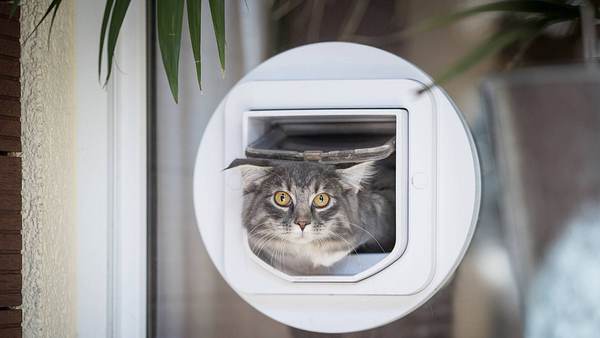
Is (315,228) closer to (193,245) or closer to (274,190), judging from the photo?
(274,190)

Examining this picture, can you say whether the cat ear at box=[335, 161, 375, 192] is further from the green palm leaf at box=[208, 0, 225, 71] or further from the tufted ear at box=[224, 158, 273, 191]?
the green palm leaf at box=[208, 0, 225, 71]

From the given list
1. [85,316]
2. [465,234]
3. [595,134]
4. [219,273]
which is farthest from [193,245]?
[595,134]

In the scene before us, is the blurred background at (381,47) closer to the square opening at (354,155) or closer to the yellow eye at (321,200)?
the square opening at (354,155)

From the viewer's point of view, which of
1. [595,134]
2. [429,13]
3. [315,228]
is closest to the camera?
[595,134]

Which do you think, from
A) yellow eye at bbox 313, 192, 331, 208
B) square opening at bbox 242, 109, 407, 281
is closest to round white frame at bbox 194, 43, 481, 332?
square opening at bbox 242, 109, 407, 281

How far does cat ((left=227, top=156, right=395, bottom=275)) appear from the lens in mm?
1059

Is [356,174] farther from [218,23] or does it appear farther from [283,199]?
[218,23]

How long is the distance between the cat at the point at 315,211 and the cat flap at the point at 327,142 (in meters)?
0.01

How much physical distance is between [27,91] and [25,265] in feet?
0.82

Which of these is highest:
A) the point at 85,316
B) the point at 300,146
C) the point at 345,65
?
the point at 345,65

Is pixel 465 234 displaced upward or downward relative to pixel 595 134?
downward

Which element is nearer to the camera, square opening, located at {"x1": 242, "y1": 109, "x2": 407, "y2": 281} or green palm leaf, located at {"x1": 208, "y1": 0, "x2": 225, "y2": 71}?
green palm leaf, located at {"x1": 208, "y1": 0, "x2": 225, "y2": 71}

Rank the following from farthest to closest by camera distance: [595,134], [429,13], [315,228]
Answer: [429,13]
[315,228]
[595,134]

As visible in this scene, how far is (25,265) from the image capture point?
107 cm
